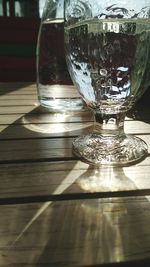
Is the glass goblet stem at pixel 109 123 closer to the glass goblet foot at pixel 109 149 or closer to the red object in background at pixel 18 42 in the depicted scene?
the glass goblet foot at pixel 109 149

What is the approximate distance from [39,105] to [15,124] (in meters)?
0.13

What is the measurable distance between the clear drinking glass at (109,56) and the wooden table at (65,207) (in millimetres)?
35

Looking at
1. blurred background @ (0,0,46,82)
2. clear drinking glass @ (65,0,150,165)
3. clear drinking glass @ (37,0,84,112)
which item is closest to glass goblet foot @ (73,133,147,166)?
clear drinking glass @ (65,0,150,165)

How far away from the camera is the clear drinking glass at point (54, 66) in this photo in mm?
685

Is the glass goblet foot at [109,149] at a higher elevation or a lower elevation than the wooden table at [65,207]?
higher

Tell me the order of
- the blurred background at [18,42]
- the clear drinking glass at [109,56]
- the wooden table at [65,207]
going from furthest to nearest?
the blurred background at [18,42] < the clear drinking glass at [109,56] < the wooden table at [65,207]

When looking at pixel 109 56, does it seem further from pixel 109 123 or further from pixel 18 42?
pixel 18 42

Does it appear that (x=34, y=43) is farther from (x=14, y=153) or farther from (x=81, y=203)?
(x=81, y=203)

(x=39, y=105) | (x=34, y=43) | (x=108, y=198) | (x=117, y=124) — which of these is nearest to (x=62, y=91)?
(x=39, y=105)

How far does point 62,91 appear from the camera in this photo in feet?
2.32

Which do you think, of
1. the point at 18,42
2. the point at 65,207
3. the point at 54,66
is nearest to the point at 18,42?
the point at 18,42

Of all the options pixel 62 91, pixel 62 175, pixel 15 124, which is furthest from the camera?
pixel 62 91

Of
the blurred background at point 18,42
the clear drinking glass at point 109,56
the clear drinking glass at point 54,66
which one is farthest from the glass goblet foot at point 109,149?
the blurred background at point 18,42

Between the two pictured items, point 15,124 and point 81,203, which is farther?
point 15,124
